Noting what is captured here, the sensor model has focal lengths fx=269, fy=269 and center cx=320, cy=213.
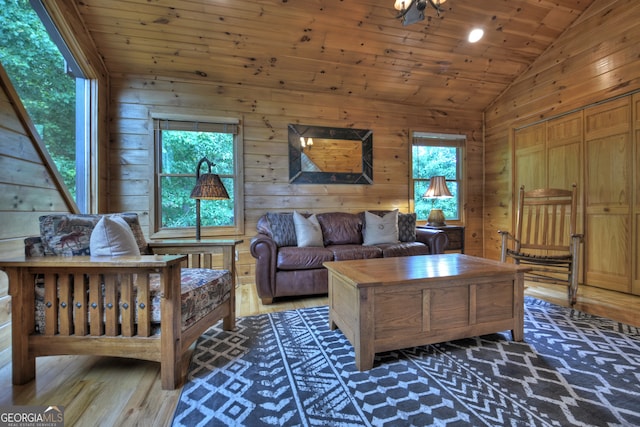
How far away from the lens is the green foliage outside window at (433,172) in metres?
4.13

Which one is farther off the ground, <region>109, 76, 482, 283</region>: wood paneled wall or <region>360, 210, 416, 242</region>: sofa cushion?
<region>109, 76, 482, 283</region>: wood paneled wall

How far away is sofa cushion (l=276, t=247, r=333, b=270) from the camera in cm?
255

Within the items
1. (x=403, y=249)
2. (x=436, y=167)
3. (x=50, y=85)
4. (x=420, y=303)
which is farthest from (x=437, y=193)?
(x=50, y=85)

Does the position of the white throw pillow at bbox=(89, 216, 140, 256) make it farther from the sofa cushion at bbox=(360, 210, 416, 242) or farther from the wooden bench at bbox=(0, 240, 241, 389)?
the sofa cushion at bbox=(360, 210, 416, 242)

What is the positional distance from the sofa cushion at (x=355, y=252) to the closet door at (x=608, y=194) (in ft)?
8.05

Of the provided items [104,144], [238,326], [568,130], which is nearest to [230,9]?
[104,144]

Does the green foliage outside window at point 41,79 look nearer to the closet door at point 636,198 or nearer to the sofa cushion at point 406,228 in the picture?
the sofa cushion at point 406,228

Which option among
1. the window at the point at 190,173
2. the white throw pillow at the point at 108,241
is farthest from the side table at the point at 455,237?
the white throw pillow at the point at 108,241

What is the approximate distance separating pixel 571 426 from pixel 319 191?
301 centimetres

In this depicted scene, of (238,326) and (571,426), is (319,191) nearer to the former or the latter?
(238,326)

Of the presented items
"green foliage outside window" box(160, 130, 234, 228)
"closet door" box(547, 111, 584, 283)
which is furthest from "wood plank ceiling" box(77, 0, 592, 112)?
"closet door" box(547, 111, 584, 283)

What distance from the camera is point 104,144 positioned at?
2918 mm

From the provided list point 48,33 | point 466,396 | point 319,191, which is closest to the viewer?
point 466,396

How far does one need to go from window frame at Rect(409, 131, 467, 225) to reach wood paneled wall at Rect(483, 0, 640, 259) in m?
0.41
